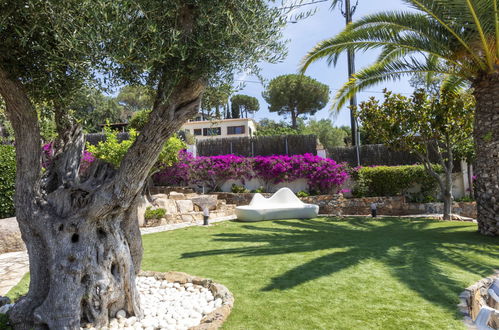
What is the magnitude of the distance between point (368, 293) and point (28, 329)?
143 inches

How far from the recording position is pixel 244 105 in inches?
1811

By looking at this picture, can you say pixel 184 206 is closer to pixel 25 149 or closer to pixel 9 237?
pixel 9 237

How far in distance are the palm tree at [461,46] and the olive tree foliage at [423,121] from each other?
147cm

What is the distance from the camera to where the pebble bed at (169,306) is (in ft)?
11.4

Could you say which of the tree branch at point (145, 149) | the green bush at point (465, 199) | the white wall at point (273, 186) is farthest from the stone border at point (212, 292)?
the green bush at point (465, 199)

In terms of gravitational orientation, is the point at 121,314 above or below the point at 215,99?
below

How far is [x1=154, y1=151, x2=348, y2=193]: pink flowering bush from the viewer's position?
15250 mm

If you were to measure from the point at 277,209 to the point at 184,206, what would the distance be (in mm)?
3532

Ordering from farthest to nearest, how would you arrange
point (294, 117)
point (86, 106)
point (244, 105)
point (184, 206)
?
point (244, 105), point (294, 117), point (184, 206), point (86, 106)

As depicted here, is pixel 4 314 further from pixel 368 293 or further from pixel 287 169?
pixel 287 169

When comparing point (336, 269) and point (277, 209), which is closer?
point (336, 269)

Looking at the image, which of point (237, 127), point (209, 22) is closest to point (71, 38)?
point (209, 22)

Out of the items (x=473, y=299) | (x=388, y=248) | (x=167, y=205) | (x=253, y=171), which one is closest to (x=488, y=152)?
(x=388, y=248)

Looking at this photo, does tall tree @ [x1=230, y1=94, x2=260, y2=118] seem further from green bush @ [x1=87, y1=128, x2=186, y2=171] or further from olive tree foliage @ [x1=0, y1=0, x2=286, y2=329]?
olive tree foliage @ [x1=0, y1=0, x2=286, y2=329]
